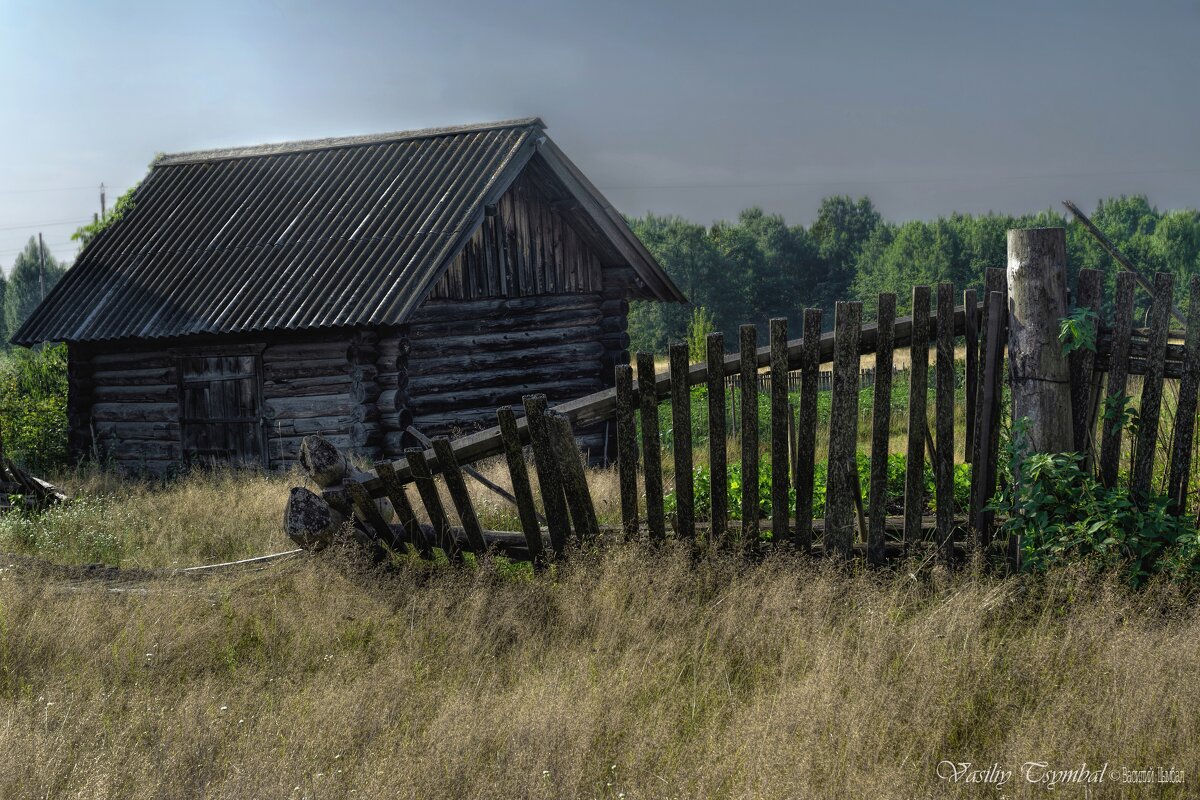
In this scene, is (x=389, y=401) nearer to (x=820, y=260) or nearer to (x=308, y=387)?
(x=308, y=387)

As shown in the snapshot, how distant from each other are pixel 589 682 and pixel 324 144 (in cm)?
1309

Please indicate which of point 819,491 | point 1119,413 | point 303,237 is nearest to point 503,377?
point 303,237

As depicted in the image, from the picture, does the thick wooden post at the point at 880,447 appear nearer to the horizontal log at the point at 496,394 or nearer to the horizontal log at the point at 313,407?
the horizontal log at the point at 496,394

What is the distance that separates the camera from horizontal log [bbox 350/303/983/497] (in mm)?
5426

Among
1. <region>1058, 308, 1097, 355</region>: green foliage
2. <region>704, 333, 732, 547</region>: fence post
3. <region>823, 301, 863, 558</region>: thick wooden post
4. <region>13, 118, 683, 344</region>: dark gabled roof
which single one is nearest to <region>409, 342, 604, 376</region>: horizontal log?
<region>13, 118, 683, 344</region>: dark gabled roof

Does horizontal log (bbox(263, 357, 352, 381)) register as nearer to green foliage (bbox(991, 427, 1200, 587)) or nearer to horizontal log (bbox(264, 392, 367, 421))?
horizontal log (bbox(264, 392, 367, 421))

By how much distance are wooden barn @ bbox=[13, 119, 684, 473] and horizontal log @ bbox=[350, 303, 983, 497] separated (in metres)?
5.94

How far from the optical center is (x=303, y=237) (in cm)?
1345

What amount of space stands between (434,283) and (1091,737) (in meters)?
9.21

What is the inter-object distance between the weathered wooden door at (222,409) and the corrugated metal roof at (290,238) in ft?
2.58

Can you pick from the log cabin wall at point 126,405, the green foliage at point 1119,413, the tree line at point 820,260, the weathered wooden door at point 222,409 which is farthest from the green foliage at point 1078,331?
the tree line at point 820,260

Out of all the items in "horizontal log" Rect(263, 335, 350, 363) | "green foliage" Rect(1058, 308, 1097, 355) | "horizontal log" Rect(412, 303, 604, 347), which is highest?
"green foliage" Rect(1058, 308, 1097, 355)

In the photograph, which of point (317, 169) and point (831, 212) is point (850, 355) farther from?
point (831, 212)

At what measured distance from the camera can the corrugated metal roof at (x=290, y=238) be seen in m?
12.1
